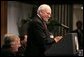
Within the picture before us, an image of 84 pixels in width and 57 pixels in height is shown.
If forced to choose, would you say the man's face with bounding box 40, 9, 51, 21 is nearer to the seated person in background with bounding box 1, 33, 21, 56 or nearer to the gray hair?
the gray hair

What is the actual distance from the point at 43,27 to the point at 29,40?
0.41 ft

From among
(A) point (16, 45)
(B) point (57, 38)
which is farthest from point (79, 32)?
(A) point (16, 45)

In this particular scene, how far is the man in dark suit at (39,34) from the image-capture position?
6.26 feet

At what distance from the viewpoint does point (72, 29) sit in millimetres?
2080

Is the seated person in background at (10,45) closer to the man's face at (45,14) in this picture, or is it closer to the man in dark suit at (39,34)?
the man in dark suit at (39,34)

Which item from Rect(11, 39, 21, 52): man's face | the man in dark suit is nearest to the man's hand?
the man in dark suit

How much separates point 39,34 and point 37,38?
29mm

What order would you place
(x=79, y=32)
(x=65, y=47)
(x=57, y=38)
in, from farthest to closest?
(x=79, y=32) < (x=57, y=38) < (x=65, y=47)

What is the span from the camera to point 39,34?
1937 millimetres

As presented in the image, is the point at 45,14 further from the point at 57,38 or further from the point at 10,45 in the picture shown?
the point at 10,45

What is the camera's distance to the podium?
175cm

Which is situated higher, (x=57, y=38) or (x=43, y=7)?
(x=43, y=7)

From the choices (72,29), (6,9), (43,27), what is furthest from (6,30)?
(72,29)

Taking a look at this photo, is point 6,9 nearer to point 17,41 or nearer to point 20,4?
point 20,4
